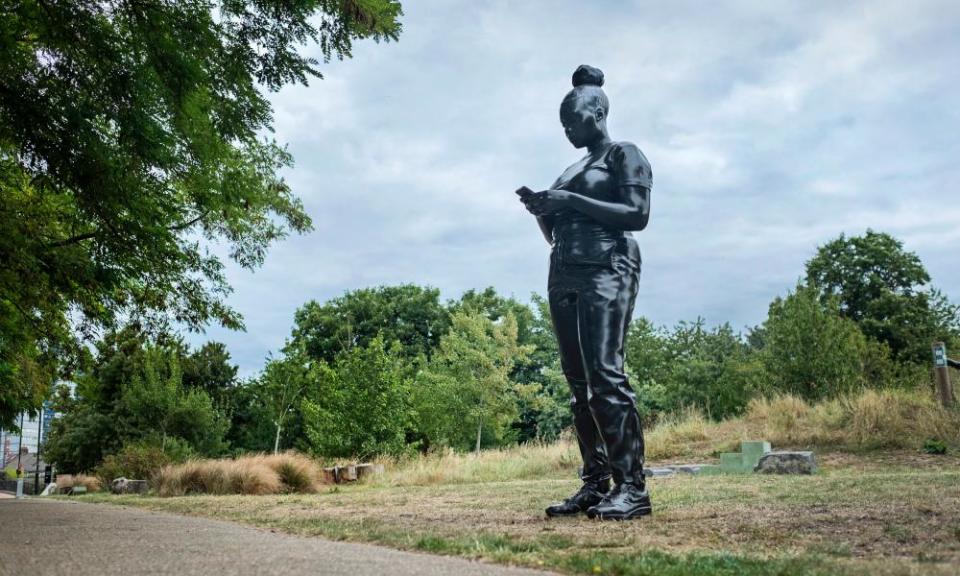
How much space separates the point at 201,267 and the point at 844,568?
9610 millimetres

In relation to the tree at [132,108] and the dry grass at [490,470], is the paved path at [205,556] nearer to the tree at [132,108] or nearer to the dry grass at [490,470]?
the tree at [132,108]

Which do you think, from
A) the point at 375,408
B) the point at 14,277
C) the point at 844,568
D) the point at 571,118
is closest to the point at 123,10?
the point at 14,277

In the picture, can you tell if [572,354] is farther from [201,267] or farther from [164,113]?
[201,267]

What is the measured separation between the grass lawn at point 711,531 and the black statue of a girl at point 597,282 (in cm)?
38

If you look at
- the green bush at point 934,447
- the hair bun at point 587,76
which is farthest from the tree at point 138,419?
the hair bun at point 587,76

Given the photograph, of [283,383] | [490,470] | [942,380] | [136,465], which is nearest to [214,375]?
[283,383]

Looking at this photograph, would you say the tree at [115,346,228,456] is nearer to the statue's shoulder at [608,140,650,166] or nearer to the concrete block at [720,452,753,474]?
the concrete block at [720,452,753,474]

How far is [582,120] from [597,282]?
1.15m

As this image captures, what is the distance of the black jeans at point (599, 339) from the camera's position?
14.2 feet

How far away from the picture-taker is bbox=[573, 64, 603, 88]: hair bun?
4.95 meters

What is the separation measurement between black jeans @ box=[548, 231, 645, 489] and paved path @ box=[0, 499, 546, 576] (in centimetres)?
165

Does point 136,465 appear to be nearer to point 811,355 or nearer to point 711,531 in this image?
point 811,355

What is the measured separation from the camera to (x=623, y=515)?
4.16 m

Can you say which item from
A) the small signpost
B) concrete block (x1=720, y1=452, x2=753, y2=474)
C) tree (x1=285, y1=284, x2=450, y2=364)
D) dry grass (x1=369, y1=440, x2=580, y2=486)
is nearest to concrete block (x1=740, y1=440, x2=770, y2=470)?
concrete block (x1=720, y1=452, x2=753, y2=474)
